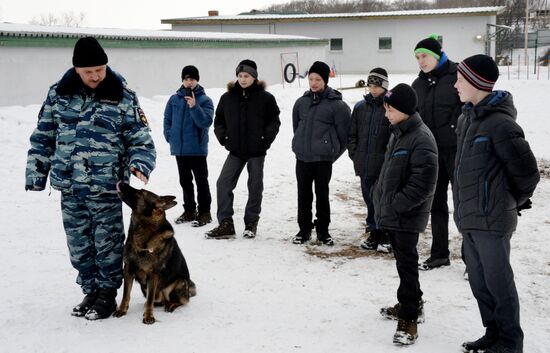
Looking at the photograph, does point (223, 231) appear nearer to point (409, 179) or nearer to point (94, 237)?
point (94, 237)

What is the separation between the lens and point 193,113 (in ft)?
22.8

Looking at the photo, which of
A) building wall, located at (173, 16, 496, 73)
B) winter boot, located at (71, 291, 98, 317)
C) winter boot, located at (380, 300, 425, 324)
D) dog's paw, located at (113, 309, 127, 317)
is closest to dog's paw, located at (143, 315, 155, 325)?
dog's paw, located at (113, 309, 127, 317)

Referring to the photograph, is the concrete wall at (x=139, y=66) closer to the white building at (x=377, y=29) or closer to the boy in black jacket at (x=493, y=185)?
the boy in black jacket at (x=493, y=185)

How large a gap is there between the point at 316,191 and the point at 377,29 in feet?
110

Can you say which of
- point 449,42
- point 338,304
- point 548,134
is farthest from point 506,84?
point 338,304

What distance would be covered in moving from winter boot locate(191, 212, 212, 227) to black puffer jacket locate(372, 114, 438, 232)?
135 inches

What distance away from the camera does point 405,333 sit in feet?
12.8

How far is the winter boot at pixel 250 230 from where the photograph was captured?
6.65 meters

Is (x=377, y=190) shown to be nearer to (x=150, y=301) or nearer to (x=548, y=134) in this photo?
(x=150, y=301)

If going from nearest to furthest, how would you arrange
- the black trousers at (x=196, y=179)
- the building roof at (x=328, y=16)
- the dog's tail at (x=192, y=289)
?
the dog's tail at (x=192, y=289), the black trousers at (x=196, y=179), the building roof at (x=328, y=16)

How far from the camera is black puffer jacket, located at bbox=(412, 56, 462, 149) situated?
5.34 metres

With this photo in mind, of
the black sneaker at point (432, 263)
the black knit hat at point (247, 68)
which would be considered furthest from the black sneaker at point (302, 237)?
the black knit hat at point (247, 68)

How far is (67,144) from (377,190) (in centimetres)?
239

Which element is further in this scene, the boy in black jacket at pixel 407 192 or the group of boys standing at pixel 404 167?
the boy in black jacket at pixel 407 192
